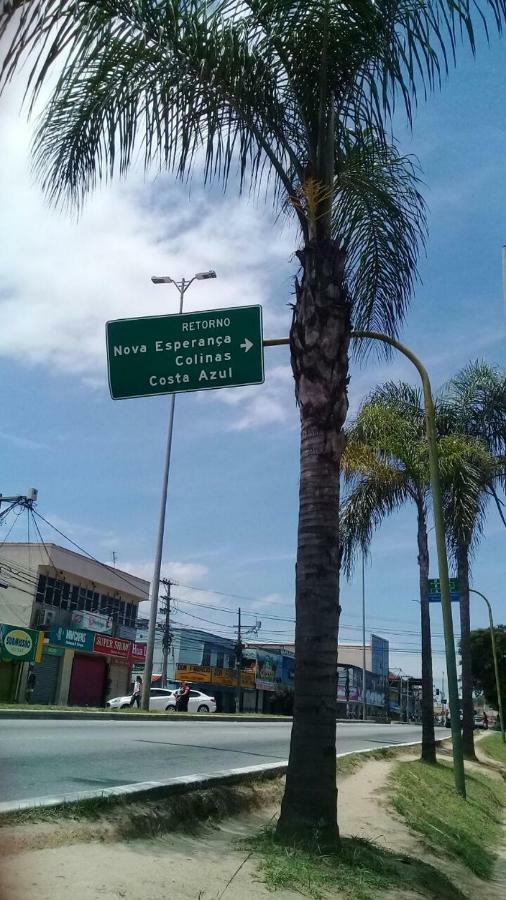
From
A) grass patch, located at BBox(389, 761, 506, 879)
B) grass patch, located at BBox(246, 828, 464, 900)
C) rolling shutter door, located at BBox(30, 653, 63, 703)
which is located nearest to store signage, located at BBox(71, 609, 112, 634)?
rolling shutter door, located at BBox(30, 653, 63, 703)

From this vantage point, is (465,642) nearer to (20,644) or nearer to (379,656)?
(20,644)

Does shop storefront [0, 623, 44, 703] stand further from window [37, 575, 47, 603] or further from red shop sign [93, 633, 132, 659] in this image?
red shop sign [93, 633, 132, 659]

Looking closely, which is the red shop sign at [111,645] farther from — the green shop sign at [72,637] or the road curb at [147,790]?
the road curb at [147,790]

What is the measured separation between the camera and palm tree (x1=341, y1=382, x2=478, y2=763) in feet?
55.7

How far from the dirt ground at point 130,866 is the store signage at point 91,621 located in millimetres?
35848

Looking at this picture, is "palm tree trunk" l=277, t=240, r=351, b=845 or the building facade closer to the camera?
"palm tree trunk" l=277, t=240, r=351, b=845

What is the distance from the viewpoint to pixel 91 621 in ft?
140

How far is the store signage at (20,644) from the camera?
1296 inches

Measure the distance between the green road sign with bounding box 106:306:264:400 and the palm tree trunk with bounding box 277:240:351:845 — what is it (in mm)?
1588

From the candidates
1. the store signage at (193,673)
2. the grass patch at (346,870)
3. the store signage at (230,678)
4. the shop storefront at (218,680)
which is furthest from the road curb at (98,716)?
the store signage at (230,678)

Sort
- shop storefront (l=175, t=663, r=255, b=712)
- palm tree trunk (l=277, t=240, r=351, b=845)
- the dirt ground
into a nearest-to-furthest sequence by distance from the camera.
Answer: the dirt ground → palm tree trunk (l=277, t=240, r=351, b=845) → shop storefront (l=175, t=663, r=255, b=712)

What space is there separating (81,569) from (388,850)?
37.0 metres

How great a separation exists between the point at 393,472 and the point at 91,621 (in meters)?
29.2

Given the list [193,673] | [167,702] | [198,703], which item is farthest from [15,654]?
[193,673]
